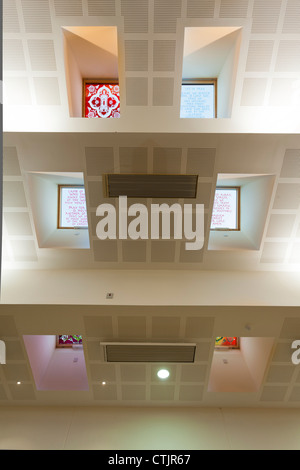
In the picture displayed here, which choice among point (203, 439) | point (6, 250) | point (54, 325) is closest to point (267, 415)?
point (203, 439)

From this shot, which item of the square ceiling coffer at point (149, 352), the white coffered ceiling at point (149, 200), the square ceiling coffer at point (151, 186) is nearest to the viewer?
the white coffered ceiling at point (149, 200)

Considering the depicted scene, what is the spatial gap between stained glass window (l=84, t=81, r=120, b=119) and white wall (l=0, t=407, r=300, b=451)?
4.45m

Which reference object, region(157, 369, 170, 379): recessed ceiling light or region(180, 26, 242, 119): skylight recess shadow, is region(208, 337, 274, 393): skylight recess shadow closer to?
region(157, 369, 170, 379): recessed ceiling light

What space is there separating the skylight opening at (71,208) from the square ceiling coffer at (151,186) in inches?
31.0

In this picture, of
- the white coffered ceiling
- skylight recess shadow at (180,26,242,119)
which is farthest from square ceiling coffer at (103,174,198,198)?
skylight recess shadow at (180,26,242,119)

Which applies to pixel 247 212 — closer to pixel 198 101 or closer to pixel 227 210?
pixel 227 210

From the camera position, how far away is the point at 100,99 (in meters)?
3.85

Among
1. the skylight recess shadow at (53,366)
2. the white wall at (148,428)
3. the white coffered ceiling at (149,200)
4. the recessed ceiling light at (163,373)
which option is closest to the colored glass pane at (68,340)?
the skylight recess shadow at (53,366)

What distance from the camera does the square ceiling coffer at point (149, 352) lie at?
3588 mm

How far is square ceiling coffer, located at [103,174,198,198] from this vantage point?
3455mm

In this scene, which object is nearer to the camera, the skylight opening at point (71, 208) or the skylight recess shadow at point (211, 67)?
the skylight recess shadow at point (211, 67)

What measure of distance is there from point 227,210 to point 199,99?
5.47 feet

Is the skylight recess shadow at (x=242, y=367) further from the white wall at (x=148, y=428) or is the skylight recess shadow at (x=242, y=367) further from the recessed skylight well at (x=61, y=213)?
the recessed skylight well at (x=61, y=213)

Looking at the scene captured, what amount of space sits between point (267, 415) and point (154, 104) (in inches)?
188
